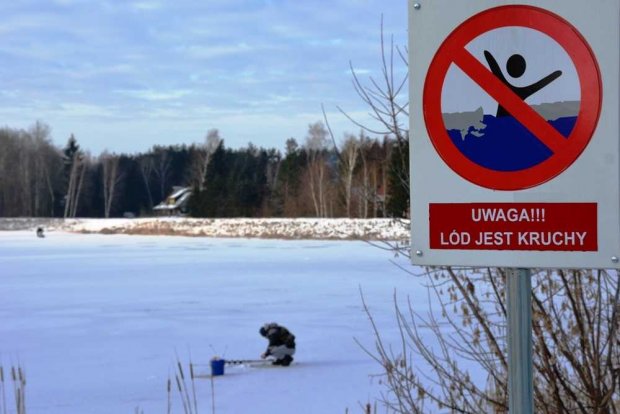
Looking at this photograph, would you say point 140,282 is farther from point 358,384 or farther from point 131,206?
point 131,206

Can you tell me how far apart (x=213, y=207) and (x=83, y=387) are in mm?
55705

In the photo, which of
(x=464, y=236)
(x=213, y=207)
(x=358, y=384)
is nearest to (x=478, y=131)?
(x=464, y=236)

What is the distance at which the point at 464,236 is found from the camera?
1349 mm

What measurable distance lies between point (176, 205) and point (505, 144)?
74.4 metres

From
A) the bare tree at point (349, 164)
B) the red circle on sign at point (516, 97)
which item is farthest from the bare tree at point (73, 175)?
the red circle on sign at point (516, 97)

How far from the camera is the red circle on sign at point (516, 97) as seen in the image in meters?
1.28

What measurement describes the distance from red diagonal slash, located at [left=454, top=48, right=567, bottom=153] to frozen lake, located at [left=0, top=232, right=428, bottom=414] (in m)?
5.27

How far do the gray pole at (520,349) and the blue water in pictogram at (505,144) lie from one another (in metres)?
0.18

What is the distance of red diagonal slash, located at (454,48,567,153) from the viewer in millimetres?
1289

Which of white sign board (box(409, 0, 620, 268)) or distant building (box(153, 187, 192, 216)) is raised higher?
distant building (box(153, 187, 192, 216))

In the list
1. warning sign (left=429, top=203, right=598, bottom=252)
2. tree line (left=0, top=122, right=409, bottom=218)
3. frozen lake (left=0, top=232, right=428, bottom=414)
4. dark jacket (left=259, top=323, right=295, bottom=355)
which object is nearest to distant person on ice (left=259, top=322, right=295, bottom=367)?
dark jacket (left=259, top=323, right=295, bottom=355)

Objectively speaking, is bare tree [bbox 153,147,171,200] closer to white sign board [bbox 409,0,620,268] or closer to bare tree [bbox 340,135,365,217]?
bare tree [bbox 340,135,365,217]

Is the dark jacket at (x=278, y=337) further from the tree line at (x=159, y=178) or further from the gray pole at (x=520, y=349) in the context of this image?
the tree line at (x=159, y=178)

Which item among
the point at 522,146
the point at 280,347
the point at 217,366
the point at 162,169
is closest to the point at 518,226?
the point at 522,146
